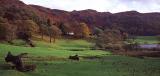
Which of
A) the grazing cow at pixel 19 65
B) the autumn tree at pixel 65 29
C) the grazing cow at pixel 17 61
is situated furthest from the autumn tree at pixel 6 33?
the autumn tree at pixel 65 29

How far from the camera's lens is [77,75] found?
131 feet

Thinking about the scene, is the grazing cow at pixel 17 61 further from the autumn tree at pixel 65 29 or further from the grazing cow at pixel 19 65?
the autumn tree at pixel 65 29

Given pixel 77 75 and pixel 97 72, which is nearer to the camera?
pixel 77 75

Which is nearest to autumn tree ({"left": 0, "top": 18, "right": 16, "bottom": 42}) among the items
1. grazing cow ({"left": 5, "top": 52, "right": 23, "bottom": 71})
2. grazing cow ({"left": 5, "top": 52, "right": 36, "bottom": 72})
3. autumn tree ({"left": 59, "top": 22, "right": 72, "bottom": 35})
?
grazing cow ({"left": 5, "top": 52, "right": 23, "bottom": 71})

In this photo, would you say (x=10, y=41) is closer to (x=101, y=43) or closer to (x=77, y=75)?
(x=101, y=43)

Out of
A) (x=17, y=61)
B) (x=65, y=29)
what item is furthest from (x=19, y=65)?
(x=65, y=29)

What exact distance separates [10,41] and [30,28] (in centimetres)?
2679

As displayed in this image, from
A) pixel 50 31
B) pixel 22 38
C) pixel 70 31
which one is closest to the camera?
pixel 22 38

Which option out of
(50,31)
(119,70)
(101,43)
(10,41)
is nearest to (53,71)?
(119,70)

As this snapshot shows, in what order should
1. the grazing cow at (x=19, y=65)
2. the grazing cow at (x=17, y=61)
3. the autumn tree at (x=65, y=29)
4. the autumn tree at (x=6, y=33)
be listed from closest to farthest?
the grazing cow at (x=19, y=65) → the grazing cow at (x=17, y=61) → the autumn tree at (x=6, y=33) → the autumn tree at (x=65, y=29)

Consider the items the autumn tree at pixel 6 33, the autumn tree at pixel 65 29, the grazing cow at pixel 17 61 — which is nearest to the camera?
the grazing cow at pixel 17 61

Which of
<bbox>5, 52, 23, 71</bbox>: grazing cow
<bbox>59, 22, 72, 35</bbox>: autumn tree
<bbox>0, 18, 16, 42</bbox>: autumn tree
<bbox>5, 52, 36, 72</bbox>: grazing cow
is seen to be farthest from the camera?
<bbox>59, 22, 72, 35</bbox>: autumn tree

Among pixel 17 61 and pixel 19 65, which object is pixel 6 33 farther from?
pixel 19 65

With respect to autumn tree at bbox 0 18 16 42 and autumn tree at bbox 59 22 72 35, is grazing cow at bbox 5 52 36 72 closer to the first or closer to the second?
autumn tree at bbox 0 18 16 42
